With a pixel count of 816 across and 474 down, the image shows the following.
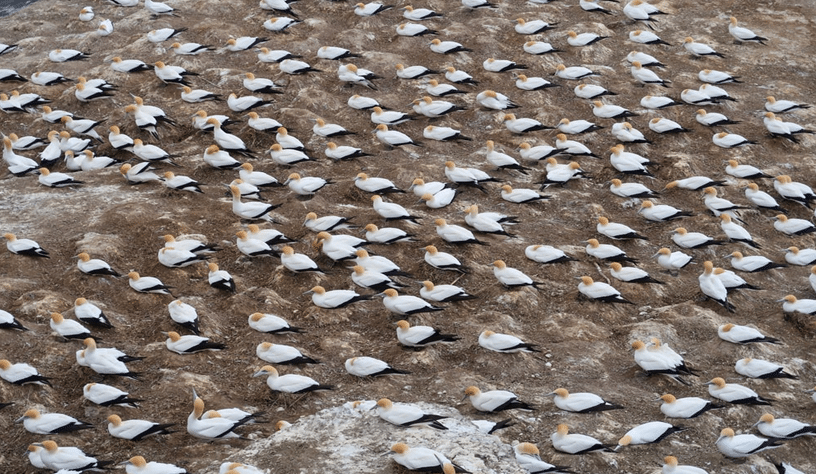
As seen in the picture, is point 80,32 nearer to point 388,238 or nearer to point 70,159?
point 70,159

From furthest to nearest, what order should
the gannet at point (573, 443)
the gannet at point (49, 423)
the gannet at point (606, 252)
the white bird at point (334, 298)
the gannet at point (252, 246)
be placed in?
the gannet at point (606, 252), the gannet at point (252, 246), the white bird at point (334, 298), the gannet at point (49, 423), the gannet at point (573, 443)

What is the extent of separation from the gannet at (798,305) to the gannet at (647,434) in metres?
3.65

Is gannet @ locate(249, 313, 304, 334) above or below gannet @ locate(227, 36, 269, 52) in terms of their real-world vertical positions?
below

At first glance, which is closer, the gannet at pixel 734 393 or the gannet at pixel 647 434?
the gannet at pixel 647 434

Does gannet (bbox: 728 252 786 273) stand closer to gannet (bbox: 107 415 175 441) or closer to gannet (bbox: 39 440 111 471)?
gannet (bbox: 107 415 175 441)

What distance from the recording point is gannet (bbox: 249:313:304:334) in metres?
12.0

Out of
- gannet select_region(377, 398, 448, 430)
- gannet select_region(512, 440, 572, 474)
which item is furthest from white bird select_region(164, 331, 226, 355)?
gannet select_region(512, 440, 572, 474)

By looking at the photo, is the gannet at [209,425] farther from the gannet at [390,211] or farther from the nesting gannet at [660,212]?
the nesting gannet at [660,212]

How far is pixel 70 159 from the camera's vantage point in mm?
16719

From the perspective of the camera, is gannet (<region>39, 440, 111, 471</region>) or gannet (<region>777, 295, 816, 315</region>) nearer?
gannet (<region>39, 440, 111, 471</region>)

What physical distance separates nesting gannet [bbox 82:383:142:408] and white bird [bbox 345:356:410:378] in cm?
248

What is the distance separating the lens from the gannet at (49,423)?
10.2 meters

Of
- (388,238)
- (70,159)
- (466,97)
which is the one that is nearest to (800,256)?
(388,238)

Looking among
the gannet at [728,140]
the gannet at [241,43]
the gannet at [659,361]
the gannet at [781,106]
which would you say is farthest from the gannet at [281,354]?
the gannet at [781,106]
